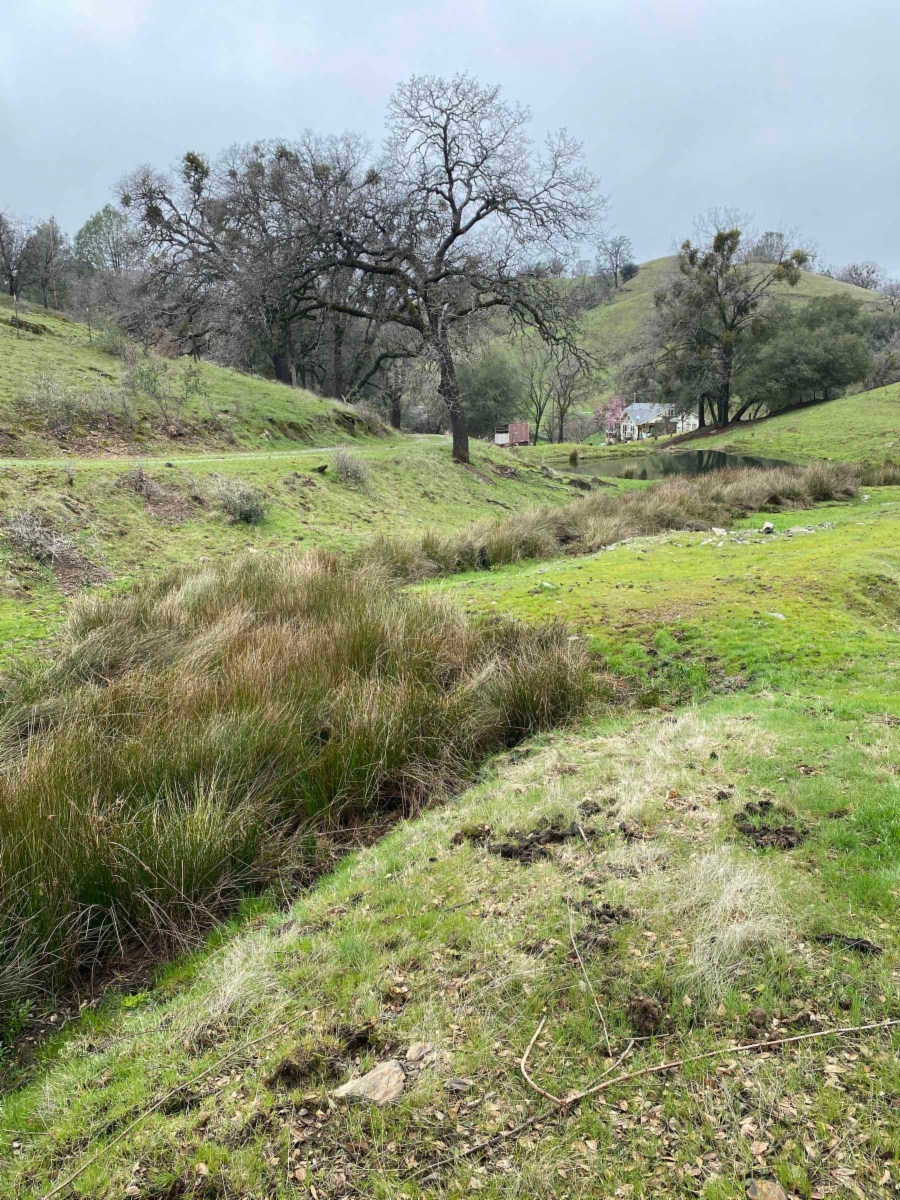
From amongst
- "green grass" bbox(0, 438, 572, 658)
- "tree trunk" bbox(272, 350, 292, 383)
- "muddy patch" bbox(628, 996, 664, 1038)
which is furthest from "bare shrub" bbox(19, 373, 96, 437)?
"tree trunk" bbox(272, 350, 292, 383)

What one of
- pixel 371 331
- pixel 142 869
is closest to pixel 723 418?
pixel 371 331

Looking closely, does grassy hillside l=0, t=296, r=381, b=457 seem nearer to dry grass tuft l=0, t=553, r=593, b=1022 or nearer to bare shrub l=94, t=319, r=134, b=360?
bare shrub l=94, t=319, r=134, b=360

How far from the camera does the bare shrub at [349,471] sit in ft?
57.0

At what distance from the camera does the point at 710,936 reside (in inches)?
95.1

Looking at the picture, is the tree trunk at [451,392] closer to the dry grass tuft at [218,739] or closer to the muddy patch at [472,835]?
the dry grass tuft at [218,739]

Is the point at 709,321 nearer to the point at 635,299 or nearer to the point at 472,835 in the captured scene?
the point at 472,835

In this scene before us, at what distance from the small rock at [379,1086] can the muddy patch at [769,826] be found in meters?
1.97

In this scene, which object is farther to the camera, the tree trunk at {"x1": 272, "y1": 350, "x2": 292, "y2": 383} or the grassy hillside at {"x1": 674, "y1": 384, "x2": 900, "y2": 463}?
the grassy hillside at {"x1": 674, "y1": 384, "x2": 900, "y2": 463}

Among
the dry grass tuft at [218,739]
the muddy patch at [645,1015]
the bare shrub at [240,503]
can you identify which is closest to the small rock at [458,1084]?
the muddy patch at [645,1015]

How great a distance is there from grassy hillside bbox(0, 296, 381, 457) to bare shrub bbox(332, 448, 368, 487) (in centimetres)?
359

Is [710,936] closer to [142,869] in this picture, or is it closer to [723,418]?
[142,869]

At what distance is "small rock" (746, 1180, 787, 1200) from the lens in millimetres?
1597

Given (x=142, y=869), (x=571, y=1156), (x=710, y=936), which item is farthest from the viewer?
(x=142, y=869)

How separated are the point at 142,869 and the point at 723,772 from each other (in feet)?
10.9
